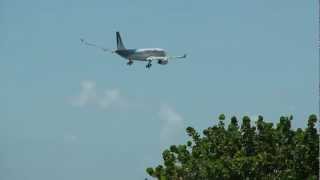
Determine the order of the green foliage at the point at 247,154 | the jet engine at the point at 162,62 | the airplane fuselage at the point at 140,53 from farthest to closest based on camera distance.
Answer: the airplane fuselage at the point at 140,53
the jet engine at the point at 162,62
the green foliage at the point at 247,154

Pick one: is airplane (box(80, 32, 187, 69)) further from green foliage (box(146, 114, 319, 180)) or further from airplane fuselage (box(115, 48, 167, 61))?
green foliage (box(146, 114, 319, 180))

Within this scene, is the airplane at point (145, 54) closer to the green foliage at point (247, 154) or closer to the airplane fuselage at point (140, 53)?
the airplane fuselage at point (140, 53)

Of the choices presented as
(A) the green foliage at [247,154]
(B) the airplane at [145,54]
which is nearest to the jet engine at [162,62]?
(B) the airplane at [145,54]

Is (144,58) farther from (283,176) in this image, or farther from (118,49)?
(283,176)

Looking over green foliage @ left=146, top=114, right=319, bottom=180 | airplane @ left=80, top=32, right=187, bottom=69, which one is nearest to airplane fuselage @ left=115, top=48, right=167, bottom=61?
airplane @ left=80, top=32, right=187, bottom=69

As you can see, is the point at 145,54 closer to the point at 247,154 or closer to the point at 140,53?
the point at 140,53

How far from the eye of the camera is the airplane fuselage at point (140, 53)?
431 feet

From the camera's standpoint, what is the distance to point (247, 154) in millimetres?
71875

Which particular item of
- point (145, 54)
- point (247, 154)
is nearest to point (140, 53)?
point (145, 54)

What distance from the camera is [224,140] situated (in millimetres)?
72375

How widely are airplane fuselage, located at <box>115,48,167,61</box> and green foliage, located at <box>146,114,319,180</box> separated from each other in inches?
2213

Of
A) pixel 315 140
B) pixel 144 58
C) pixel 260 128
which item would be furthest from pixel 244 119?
pixel 144 58

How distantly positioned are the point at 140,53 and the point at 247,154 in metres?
63.9

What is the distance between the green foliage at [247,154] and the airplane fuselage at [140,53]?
56198 millimetres
